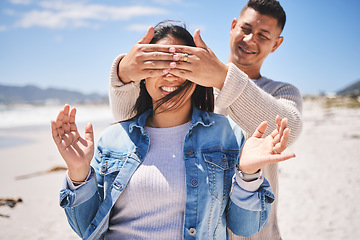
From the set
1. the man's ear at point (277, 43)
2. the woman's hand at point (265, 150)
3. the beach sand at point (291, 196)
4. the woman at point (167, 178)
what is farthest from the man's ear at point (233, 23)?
the beach sand at point (291, 196)

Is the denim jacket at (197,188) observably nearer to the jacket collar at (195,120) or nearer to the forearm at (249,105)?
the jacket collar at (195,120)

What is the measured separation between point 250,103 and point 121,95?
2.89 ft

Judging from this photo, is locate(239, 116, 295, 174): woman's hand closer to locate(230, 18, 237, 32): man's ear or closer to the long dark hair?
the long dark hair

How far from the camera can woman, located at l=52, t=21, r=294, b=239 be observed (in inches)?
59.1

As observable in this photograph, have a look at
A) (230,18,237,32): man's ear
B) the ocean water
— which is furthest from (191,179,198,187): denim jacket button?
the ocean water

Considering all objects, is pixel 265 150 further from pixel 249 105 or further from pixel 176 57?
pixel 176 57

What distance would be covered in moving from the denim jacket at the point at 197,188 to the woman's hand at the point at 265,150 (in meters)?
0.18

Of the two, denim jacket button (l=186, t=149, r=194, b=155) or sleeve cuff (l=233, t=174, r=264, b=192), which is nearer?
sleeve cuff (l=233, t=174, r=264, b=192)

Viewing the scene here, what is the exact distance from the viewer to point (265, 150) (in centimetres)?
134

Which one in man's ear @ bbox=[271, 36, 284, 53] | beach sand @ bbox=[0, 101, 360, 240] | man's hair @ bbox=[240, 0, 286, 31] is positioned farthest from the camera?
beach sand @ bbox=[0, 101, 360, 240]

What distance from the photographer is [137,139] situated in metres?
1.73

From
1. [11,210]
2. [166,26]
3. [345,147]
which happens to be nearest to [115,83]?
[166,26]

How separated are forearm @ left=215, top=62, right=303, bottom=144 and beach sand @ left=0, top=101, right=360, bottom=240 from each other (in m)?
Result: 2.32

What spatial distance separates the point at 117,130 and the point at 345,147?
35.4ft
